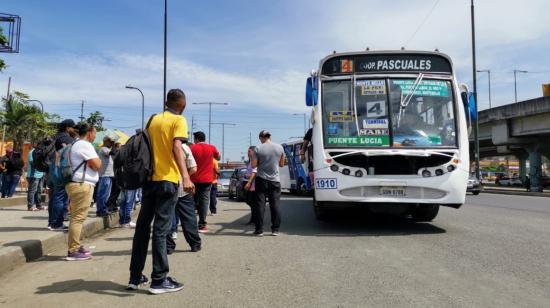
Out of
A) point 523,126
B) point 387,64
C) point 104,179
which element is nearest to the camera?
point 387,64

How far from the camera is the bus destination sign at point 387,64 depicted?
802cm

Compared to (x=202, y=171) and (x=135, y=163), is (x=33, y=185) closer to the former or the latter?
(x=202, y=171)

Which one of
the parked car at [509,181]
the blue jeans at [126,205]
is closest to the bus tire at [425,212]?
the blue jeans at [126,205]

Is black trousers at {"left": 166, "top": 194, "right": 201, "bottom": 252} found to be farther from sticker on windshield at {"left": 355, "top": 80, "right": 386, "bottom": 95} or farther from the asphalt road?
sticker on windshield at {"left": 355, "top": 80, "right": 386, "bottom": 95}

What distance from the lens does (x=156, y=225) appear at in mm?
4273

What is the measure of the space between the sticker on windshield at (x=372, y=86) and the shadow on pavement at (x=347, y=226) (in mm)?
2232

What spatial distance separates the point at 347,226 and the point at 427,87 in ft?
9.43

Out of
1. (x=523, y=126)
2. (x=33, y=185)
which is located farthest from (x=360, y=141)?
(x=523, y=126)

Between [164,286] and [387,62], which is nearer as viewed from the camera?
[164,286]

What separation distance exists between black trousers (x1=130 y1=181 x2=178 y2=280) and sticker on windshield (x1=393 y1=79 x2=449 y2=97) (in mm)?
4963

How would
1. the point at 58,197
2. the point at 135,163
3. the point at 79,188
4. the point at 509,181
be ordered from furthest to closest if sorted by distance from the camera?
1. the point at 509,181
2. the point at 58,197
3. the point at 79,188
4. the point at 135,163

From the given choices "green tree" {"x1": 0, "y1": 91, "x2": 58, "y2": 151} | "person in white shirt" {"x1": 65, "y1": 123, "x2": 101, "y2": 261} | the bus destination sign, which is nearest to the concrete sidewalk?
"person in white shirt" {"x1": 65, "y1": 123, "x2": 101, "y2": 261}

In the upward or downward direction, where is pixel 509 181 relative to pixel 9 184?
downward

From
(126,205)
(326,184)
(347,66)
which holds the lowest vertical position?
(126,205)
